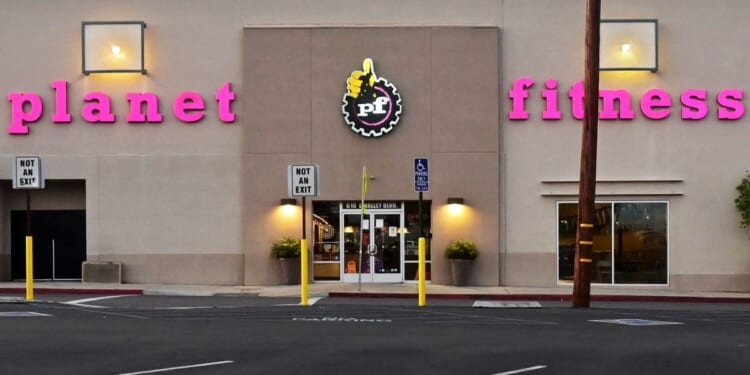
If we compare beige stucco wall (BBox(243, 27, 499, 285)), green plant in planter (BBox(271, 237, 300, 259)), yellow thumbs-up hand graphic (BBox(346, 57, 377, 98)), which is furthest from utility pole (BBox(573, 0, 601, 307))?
green plant in planter (BBox(271, 237, 300, 259))

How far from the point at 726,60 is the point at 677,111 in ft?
6.06

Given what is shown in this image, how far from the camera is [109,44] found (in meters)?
25.4

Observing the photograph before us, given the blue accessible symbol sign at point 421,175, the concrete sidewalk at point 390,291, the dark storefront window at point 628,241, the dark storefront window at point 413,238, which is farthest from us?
the dark storefront window at point 413,238

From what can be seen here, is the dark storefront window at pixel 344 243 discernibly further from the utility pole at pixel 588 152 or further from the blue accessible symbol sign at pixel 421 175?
the utility pole at pixel 588 152

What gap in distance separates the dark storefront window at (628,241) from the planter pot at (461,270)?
252 cm

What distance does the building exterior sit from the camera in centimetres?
2530

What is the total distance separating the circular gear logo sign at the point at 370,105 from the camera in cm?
2525

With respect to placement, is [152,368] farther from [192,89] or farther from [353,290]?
[192,89]

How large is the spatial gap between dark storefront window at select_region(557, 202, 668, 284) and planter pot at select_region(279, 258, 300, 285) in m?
7.00

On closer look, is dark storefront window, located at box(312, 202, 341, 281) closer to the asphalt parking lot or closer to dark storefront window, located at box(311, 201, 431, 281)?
A: dark storefront window, located at box(311, 201, 431, 281)

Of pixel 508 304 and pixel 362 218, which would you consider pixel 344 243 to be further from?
pixel 508 304

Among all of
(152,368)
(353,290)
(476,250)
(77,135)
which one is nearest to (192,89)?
(77,135)

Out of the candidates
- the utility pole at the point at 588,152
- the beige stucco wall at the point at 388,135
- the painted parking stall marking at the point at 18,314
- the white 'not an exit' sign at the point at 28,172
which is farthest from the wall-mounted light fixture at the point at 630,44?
the painted parking stall marking at the point at 18,314

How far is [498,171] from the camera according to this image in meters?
25.3
